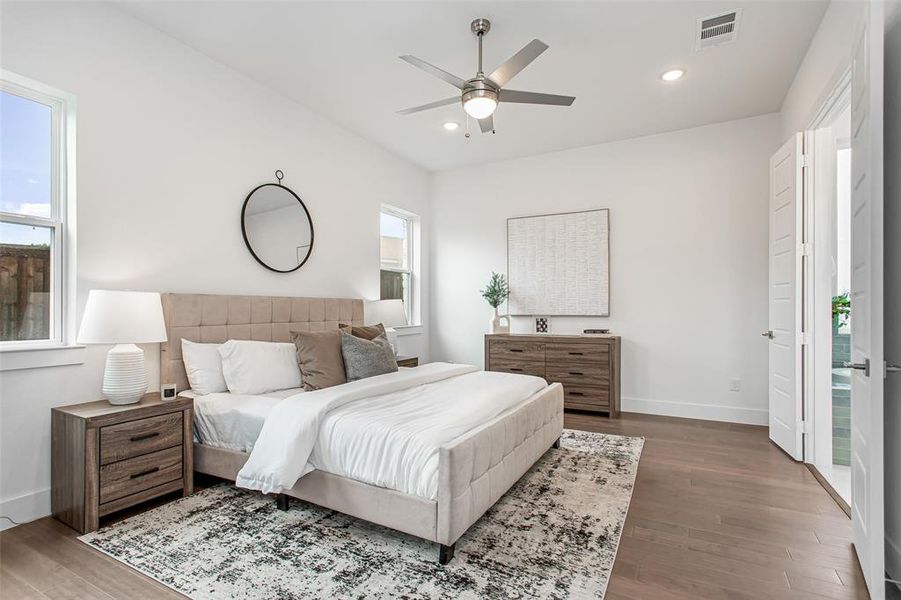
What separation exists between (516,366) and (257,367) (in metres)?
2.97

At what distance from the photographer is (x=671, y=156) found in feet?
15.9

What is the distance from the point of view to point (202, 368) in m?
3.05

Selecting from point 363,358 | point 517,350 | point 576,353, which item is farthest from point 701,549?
point 517,350

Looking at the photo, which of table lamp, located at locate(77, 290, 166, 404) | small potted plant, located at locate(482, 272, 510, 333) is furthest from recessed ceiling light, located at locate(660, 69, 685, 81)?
table lamp, located at locate(77, 290, 166, 404)

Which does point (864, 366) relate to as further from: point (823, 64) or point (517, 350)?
point (517, 350)

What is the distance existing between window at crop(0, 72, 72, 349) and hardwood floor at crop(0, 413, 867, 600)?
113 centimetres

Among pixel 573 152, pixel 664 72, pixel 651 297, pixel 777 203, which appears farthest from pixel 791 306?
pixel 573 152

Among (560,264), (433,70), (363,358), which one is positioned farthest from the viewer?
(560,264)

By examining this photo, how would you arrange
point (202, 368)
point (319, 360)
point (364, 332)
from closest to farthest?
point (202, 368) < point (319, 360) < point (364, 332)

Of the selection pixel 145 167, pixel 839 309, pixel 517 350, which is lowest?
pixel 517 350

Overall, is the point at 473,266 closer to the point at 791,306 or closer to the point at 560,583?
the point at 791,306

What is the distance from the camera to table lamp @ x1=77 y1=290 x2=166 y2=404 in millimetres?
2424

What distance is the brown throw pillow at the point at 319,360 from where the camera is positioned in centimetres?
316

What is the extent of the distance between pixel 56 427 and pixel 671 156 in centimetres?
565
